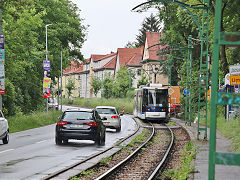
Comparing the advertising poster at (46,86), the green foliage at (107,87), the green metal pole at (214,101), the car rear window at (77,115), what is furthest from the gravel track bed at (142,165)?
the green foliage at (107,87)

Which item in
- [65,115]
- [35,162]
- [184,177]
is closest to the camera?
[184,177]

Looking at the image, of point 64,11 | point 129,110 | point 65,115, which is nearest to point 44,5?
point 64,11

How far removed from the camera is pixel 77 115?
764 inches

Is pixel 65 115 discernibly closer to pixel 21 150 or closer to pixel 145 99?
pixel 21 150

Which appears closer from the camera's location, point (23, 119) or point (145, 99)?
point (23, 119)

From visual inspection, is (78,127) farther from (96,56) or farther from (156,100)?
(96,56)

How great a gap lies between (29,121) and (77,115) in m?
16.1

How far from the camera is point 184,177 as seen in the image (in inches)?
412

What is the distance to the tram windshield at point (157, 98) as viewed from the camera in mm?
41438

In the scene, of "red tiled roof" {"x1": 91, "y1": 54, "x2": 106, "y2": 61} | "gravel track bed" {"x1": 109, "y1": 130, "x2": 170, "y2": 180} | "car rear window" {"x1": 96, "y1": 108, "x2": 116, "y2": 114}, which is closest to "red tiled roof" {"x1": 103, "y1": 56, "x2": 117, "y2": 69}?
"red tiled roof" {"x1": 91, "y1": 54, "x2": 106, "y2": 61}

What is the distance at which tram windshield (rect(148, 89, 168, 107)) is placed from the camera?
136ft

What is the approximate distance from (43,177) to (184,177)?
301 cm

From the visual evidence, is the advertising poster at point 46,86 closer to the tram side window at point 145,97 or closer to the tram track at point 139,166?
the tram side window at point 145,97

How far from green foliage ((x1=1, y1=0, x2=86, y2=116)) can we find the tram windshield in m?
9.76
